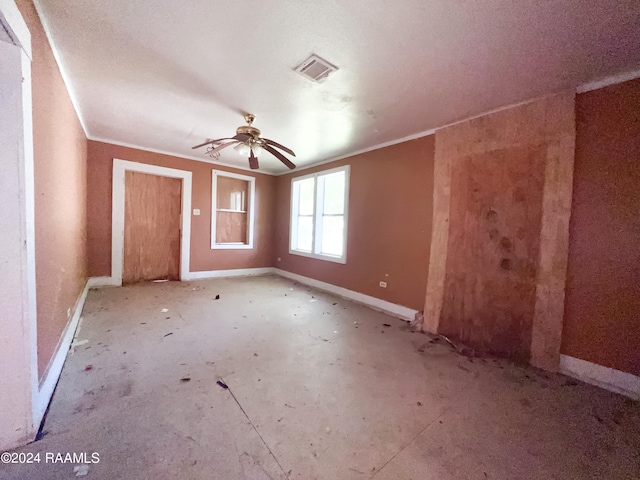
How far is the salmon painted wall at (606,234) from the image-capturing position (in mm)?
1838

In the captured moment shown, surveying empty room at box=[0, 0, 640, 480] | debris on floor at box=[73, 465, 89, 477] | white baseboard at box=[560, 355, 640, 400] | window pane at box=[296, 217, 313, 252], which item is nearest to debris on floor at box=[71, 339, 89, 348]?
empty room at box=[0, 0, 640, 480]

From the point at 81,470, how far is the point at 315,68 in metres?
2.83

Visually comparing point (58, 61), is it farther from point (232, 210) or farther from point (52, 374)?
point (232, 210)

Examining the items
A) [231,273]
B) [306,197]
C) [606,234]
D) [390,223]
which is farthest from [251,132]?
[231,273]

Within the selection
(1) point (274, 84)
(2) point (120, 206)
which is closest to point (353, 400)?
(1) point (274, 84)

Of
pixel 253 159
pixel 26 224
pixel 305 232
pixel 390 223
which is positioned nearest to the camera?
pixel 26 224

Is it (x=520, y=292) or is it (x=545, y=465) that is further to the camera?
(x=520, y=292)

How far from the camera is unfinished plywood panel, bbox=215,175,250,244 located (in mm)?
5336

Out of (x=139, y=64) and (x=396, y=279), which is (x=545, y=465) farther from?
(x=139, y=64)

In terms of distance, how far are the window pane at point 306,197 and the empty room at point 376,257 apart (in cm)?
180

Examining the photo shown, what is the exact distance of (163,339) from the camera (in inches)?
93.7

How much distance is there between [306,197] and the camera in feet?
17.7

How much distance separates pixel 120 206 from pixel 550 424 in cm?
597

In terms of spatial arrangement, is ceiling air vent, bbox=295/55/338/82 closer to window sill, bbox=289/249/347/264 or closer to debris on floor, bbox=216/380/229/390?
debris on floor, bbox=216/380/229/390
